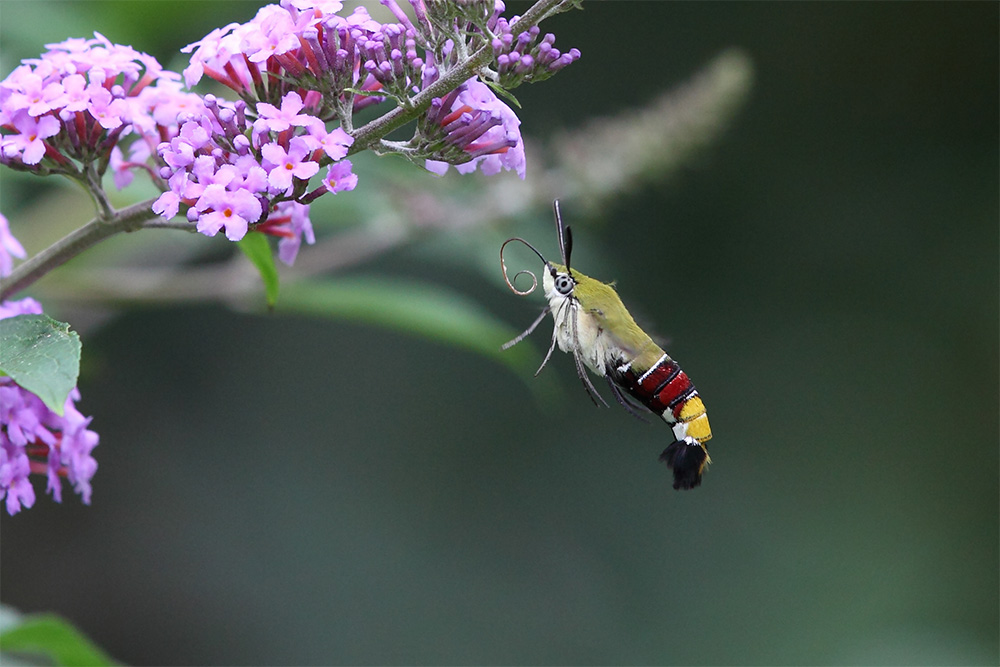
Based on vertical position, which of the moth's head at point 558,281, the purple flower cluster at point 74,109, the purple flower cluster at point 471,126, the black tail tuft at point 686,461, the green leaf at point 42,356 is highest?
the purple flower cluster at point 471,126

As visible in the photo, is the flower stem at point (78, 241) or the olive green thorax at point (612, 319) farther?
the olive green thorax at point (612, 319)

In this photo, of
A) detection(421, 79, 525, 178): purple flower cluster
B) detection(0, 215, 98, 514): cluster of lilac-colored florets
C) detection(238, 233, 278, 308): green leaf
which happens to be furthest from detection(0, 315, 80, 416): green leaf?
detection(421, 79, 525, 178): purple flower cluster

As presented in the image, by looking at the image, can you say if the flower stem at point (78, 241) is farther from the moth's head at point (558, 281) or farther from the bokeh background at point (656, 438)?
the bokeh background at point (656, 438)

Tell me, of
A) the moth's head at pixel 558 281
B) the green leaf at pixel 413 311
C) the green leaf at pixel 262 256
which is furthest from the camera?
the green leaf at pixel 413 311

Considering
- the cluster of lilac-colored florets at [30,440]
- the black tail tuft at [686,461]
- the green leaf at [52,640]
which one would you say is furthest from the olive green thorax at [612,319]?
the green leaf at [52,640]

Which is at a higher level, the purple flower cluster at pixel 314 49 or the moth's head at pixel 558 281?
the purple flower cluster at pixel 314 49

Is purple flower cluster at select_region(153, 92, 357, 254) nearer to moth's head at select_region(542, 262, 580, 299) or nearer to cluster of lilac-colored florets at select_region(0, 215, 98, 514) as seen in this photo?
cluster of lilac-colored florets at select_region(0, 215, 98, 514)
